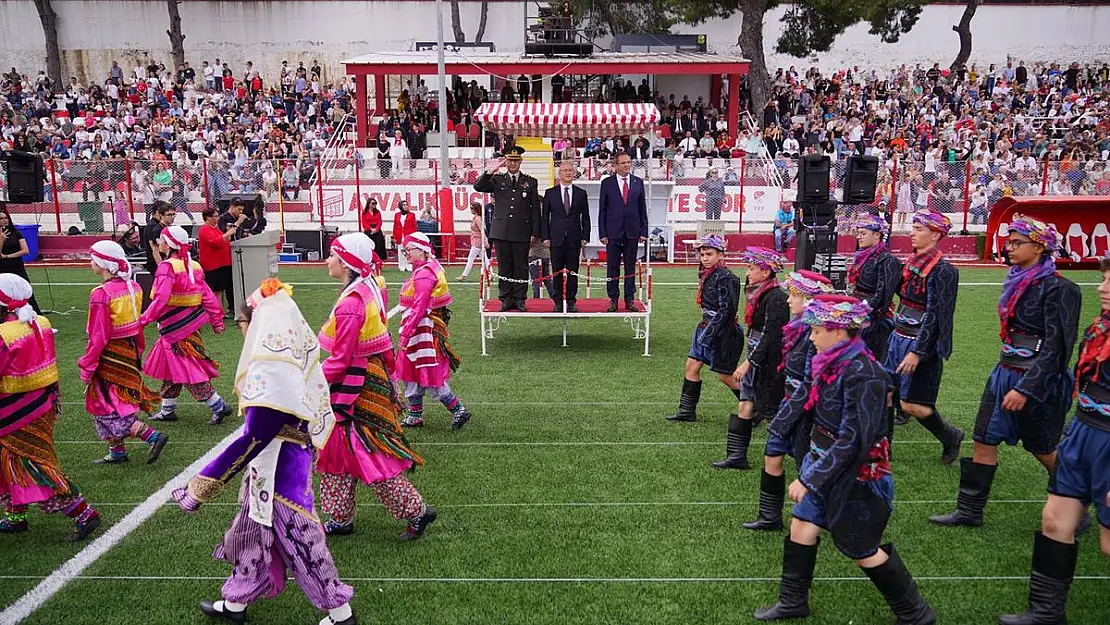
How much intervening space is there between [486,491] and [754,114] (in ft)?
93.3

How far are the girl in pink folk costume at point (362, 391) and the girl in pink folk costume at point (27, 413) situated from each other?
5.51 feet

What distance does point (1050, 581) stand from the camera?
15.6ft

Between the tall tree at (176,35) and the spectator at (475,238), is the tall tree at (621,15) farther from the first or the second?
the spectator at (475,238)

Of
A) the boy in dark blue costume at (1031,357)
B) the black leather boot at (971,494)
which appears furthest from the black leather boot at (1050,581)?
the black leather boot at (971,494)

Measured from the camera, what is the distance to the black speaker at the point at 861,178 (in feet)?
45.3

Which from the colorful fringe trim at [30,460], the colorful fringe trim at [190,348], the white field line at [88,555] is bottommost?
the white field line at [88,555]

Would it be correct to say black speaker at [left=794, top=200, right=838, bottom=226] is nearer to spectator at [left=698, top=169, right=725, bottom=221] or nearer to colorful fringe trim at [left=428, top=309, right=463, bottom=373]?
spectator at [left=698, top=169, right=725, bottom=221]

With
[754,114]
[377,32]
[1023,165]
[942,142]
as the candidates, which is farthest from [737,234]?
[377,32]

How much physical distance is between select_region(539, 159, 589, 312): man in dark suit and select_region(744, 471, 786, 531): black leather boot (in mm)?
5639

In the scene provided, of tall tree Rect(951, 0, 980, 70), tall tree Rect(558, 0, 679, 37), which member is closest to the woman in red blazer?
tall tree Rect(558, 0, 679, 37)

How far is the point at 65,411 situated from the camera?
9023mm

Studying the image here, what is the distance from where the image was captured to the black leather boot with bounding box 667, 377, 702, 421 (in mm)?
8438

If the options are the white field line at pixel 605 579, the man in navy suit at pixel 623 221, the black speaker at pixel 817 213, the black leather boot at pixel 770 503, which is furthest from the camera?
the black speaker at pixel 817 213

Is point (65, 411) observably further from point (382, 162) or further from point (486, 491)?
point (382, 162)
